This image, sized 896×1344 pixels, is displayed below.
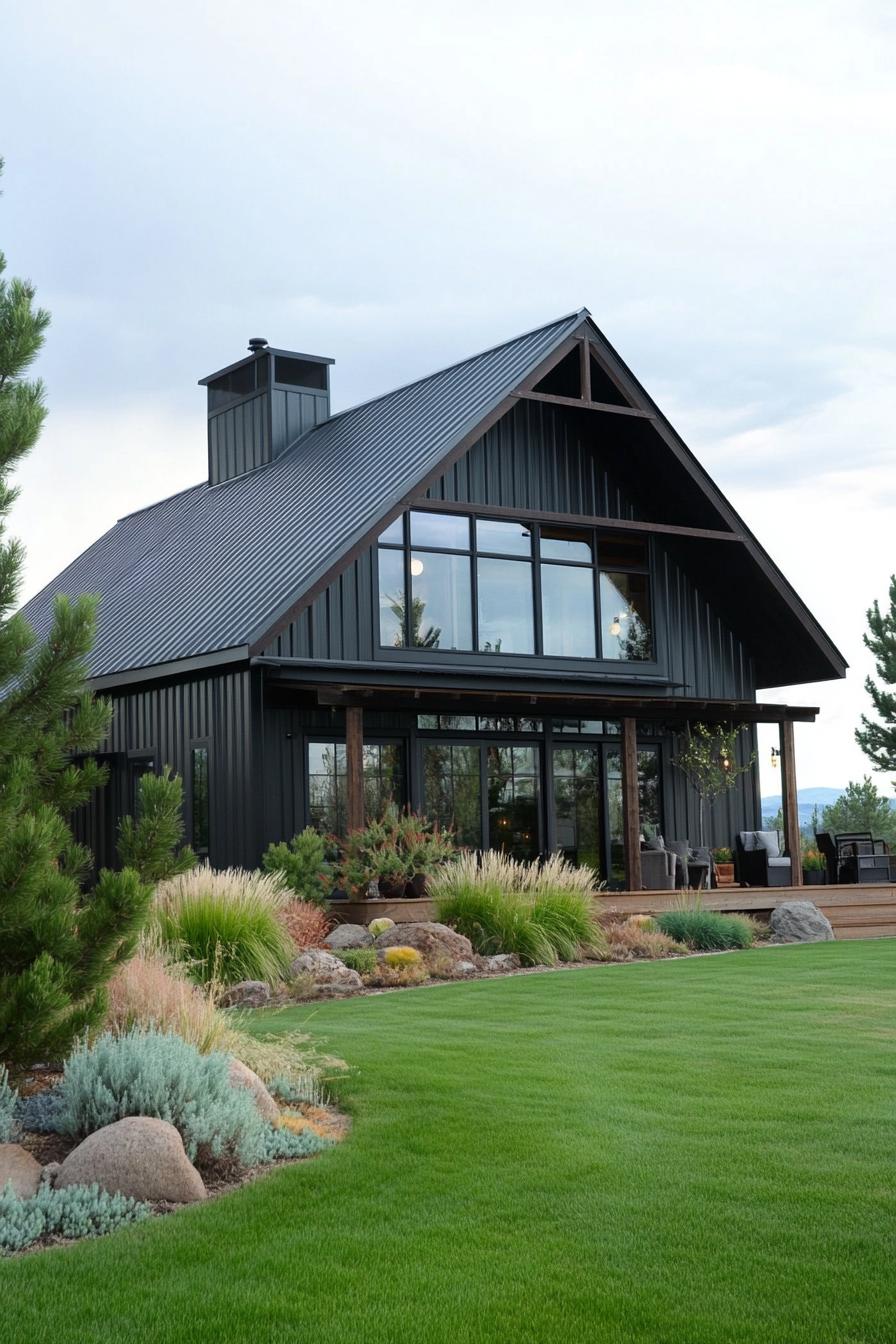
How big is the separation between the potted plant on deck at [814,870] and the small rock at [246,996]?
10468 millimetres

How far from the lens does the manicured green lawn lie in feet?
13.3

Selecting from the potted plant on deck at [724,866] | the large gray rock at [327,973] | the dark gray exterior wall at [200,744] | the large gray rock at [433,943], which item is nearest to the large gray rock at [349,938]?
the large gray rock at [433,943]

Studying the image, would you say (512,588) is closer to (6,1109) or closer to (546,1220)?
(6,1109)

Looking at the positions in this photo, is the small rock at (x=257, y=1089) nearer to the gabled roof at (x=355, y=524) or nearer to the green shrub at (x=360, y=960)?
the green shrub at (x=360, y=960)

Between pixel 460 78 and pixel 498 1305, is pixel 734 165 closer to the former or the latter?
pixel 460 78

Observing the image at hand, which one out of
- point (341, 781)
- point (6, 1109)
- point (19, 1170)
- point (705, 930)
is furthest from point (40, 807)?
point (341, 781)

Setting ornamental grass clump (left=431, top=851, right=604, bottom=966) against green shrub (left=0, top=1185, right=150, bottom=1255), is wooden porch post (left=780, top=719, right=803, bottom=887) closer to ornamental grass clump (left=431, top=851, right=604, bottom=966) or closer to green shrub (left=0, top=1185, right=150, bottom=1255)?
ornamental grass clump (left=431, top=851, right=604, bottom=966)

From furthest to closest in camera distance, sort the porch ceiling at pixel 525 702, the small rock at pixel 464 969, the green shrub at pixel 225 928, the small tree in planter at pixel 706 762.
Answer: the small tree in planter at pixel 706 762
the porch ceiling at pixel 525 702
the small rock at pixel 464 969
the green shrub at pixel 225 928

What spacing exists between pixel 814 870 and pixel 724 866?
1.24 metres

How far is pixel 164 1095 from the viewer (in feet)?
18.5

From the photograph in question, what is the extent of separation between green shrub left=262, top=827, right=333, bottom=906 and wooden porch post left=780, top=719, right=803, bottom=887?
6.59m

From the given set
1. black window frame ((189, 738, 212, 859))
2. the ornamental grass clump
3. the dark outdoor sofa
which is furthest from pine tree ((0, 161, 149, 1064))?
the dark outdoor sofa

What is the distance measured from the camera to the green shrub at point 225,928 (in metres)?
10.6

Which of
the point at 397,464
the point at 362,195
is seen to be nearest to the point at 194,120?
the point at 362,195
